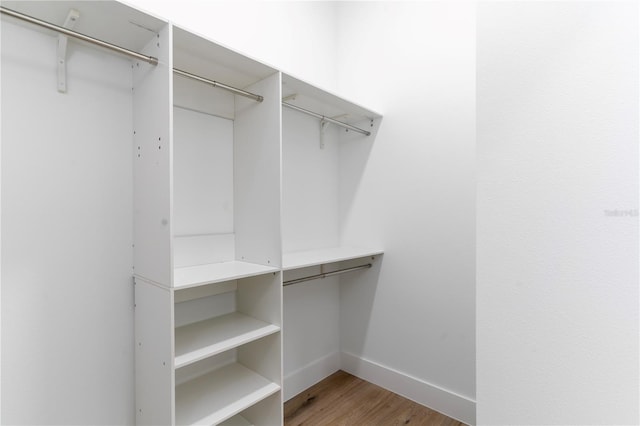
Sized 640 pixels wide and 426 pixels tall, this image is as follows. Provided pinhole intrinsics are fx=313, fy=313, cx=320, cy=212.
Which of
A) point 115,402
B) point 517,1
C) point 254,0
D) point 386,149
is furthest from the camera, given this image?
point 386,149

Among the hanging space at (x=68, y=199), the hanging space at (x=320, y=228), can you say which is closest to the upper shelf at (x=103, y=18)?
the hanging space at (x=68, y=199)

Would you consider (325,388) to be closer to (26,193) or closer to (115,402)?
(115,402)

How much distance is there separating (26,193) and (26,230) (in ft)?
0.44

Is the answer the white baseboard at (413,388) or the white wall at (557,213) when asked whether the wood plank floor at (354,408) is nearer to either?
the white baseboard at (413,388)

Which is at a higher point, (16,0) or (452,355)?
(16,0)

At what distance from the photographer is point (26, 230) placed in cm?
113

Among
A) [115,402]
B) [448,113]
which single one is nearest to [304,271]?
[115,402]

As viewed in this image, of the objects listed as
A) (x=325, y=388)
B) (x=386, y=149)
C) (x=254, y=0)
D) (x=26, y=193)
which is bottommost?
(x=325, y=388)

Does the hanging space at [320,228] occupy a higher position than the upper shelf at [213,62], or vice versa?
the upper shelf at [213,62]

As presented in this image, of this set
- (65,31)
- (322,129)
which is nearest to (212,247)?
(65,31)

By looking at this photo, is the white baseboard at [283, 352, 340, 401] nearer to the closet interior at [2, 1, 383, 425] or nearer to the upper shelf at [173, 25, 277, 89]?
the closet interior at [2, 1, 383, 425]

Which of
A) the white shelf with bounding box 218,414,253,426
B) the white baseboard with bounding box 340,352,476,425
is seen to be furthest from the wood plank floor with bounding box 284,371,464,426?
the white shelf with bounding box 218,414,253,426

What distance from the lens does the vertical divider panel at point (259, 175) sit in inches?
59.9

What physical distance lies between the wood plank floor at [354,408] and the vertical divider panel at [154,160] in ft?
4.14
